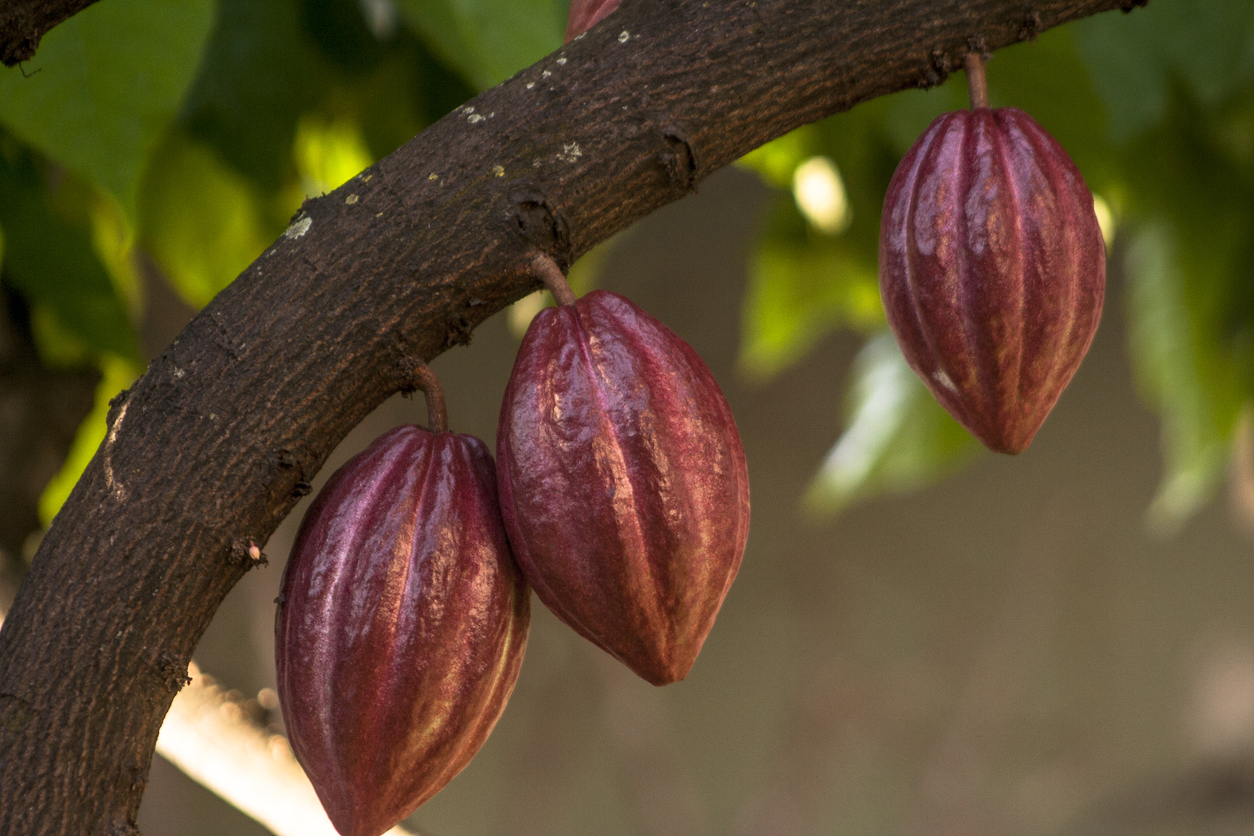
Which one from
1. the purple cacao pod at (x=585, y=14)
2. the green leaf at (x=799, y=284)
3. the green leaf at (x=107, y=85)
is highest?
the green leaf at (x=799, y=284)

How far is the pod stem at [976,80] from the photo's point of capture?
13.2 inches

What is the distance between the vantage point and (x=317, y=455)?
31 centimetres

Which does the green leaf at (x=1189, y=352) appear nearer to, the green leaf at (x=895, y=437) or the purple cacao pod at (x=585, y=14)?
the green leaf at (x=895, y=437)

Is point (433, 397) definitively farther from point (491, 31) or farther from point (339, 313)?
point (491, 31)

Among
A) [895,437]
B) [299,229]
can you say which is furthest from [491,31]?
[895,437]

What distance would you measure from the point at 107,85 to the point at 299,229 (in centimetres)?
20

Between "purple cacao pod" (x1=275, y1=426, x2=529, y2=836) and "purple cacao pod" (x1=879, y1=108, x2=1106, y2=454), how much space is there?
13 centimetres

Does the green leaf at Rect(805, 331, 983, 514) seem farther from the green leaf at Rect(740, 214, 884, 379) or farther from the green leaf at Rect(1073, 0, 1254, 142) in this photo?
the green leaf at Rect(1073, 0, 1254, 142)

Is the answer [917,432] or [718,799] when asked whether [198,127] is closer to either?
[917,432]

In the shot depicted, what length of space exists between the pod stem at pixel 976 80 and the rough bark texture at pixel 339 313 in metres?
0.01

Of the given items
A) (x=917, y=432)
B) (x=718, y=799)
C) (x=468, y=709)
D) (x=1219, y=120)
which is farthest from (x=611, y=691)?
(x=468, y=709)

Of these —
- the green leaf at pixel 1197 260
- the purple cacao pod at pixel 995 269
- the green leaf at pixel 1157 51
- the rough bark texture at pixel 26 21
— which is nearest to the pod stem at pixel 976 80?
the purple cacao pod at pixel 995 269

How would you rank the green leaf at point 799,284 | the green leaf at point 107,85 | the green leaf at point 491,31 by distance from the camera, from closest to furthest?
the green leaf at point 107,85 → the green leaf at point 491,31 → the green leaf at point 799,284

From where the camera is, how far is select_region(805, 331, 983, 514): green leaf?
1.10m
